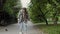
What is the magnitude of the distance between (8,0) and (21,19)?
14794mm

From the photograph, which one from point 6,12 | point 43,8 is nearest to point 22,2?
point 6,12

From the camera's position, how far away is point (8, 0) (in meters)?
27.1

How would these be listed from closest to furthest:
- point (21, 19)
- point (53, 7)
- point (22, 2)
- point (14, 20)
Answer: point (21, 19), point (53, 7), point (14, 20), point (22, 2)

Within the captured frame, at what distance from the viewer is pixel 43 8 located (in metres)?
25.4

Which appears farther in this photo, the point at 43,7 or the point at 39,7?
the point at 43,7

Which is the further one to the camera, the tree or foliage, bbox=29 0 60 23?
the tree

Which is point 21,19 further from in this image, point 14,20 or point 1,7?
point 14,20

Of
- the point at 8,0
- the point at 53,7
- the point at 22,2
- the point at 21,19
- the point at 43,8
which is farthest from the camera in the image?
the point at 22,2

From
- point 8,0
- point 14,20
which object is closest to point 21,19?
point 8,0

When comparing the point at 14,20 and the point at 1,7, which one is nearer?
the point at 1,7

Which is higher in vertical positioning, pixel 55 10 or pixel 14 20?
pixel 55 10

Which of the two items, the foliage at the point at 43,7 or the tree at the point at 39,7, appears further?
the tree at the point at 39,7

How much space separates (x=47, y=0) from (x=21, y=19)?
39.4 feet

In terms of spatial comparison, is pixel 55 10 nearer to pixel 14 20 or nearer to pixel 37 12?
pixel 37 12
